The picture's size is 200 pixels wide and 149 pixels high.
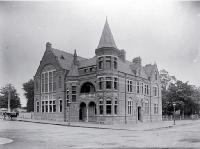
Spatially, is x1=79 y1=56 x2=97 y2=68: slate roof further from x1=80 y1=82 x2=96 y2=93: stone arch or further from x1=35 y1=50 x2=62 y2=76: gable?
x1=35 y1=50 x2=62 y2=76: gable

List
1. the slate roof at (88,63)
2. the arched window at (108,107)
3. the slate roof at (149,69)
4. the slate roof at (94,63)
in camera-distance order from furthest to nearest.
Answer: the slate roof at (149,69) < the slate roof at (88,63) < the slate roof at (94,63) < the arched window at (108,107)

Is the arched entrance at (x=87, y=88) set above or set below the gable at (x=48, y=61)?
below

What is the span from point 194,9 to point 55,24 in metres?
9.17

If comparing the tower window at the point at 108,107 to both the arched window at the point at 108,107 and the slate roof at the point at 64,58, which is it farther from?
the slate roof at the point at 64,58

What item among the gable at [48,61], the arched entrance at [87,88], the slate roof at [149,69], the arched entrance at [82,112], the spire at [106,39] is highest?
the spire at [106,39]

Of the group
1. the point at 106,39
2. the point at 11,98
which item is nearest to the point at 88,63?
the point at 106,39

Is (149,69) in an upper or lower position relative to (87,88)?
upper

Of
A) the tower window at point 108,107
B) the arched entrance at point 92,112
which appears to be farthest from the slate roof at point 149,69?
the tower window at point 108,107

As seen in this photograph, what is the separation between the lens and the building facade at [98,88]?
40.4 m

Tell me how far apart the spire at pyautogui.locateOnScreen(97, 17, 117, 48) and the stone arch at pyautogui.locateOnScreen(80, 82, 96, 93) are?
7.15 meters

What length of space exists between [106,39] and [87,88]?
9457 mm

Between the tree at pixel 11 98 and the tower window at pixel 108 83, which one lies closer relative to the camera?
the tower window at pixel 108 83

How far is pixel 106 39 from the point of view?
136 ft

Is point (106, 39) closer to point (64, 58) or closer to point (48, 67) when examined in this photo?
point (64, 58)
